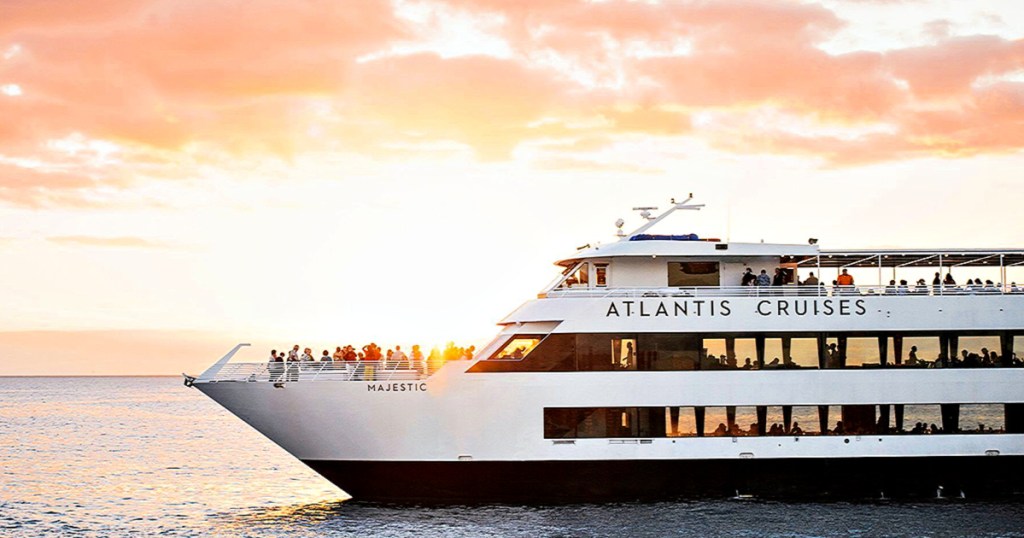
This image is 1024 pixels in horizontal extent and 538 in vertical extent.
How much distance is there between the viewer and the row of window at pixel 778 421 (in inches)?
905

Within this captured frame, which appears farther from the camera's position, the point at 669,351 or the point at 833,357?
the point at 833,357

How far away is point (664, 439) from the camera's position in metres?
23.0

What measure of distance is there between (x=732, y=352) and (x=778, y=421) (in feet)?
5.80

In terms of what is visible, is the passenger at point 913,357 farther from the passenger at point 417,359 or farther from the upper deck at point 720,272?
the passenger at point 417,359

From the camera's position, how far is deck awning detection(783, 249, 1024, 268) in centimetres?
2409

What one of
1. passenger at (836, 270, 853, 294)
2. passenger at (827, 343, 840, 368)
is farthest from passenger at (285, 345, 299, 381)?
passenger at (836, 270, 853, 294)

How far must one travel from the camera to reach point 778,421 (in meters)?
23.3

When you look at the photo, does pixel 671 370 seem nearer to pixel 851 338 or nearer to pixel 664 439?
pixel 664 439

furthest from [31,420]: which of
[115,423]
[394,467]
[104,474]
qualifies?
[394,467]

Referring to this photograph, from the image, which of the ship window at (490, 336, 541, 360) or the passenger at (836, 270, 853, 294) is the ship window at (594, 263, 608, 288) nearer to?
the ship window at (490, 336, 541, 360)

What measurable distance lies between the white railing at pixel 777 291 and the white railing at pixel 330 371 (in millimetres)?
3514

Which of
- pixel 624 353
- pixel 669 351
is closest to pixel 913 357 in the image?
pixel 669 351

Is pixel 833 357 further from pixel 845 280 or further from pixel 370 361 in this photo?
pixel 370 361

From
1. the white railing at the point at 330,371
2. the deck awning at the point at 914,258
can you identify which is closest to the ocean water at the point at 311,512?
the white railing at the point at 330,371
